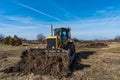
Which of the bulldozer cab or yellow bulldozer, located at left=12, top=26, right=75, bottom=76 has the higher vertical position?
the bulldozer cab

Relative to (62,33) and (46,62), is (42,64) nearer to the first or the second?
(46,62)

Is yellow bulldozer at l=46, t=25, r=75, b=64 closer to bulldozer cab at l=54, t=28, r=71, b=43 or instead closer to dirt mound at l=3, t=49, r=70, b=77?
bulldozer cab at l=54, t=28, r=71, b=43

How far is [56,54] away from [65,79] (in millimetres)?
2690

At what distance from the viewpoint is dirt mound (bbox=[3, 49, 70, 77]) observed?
386 inches

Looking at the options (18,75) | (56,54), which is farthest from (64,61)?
(18,75)

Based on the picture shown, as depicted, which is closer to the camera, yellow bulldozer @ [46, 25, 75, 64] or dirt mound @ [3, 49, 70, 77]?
dirt mound @ [3, 49, 70, 77]

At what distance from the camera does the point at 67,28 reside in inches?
620

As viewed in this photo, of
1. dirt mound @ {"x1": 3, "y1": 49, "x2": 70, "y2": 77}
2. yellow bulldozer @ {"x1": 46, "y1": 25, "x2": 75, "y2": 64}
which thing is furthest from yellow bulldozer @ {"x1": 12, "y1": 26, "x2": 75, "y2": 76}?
yellow bulldozer @ {"x1": 46, "y1": 25, "x2": 75, "y2": 64}

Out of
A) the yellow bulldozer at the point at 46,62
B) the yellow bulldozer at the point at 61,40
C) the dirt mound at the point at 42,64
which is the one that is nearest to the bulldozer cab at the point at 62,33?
the yellow bulldozer at the point at 61,40

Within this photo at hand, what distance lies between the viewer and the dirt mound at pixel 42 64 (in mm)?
9797

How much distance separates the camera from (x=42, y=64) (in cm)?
1052

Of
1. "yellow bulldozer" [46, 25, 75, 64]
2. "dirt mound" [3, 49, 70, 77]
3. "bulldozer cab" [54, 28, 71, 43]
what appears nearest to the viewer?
"dirt mound" [3, 49, 70, 77]

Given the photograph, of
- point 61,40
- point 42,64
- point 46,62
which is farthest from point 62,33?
point 42,64

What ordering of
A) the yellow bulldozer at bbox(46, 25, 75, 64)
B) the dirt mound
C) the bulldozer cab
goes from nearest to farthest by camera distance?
the dirt mound < the yellow bulldozer at bbox(46, 25, 75, 64) < the bulldozer cab
